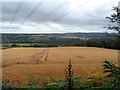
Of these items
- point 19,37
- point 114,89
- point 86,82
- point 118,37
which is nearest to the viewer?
point 114,89

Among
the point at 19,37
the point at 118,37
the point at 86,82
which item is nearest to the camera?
the point at 118,37

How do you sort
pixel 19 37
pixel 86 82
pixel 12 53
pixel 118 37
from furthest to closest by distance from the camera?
pixel 12 53 → pixel 19 37 → pixel 86 82 → pixel 118 37

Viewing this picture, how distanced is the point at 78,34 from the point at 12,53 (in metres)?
8.42

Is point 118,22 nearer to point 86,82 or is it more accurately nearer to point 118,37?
point 118,37

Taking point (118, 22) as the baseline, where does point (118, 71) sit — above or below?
below

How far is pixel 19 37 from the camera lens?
9.60 meters

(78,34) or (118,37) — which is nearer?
(118,37)

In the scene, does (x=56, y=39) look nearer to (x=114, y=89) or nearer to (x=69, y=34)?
(x=69, y=34)

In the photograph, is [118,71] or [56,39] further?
[56,39]

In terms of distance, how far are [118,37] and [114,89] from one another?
109 centimetres

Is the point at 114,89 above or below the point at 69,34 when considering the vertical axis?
below

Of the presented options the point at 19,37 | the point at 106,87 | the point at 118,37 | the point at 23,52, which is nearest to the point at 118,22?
the point at 118,37

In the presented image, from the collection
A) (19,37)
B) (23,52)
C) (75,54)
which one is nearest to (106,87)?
(19,37)

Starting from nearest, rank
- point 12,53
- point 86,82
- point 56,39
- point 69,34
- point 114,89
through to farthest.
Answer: point 114,89 → point 86,82 → point 56,39 → point 69,34 → point 12,53
